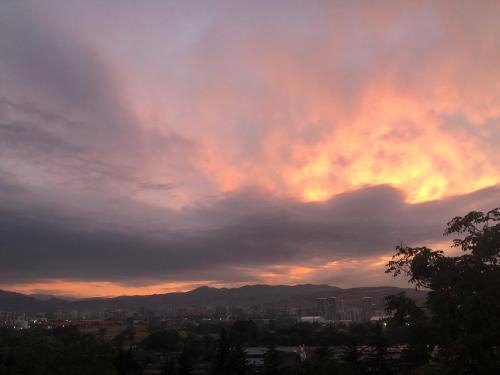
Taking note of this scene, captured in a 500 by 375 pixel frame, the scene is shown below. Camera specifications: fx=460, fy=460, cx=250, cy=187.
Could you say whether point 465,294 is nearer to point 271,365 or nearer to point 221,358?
point 271,365

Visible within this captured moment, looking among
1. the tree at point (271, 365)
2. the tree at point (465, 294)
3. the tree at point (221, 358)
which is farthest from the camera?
the tree at point (221, 358)

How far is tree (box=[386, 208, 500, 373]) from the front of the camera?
40.6 feet

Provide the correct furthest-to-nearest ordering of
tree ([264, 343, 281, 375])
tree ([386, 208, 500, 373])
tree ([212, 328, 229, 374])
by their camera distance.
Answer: tree ([212, 328, 229, 374]) → tree ([264, 343, 281, 375]) → tree ([386, 208, 500, 373])

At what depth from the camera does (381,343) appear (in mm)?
47469

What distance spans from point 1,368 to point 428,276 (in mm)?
42003

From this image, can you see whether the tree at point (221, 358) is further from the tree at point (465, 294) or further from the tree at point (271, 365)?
the tree at point (465, 294)

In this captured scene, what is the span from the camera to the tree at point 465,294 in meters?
12.4

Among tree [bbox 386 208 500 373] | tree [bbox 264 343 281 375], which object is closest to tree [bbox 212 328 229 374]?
tree [bbox 264 343 281 375]

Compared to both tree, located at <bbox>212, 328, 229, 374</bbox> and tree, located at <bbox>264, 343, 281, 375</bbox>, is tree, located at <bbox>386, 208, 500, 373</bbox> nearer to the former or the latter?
tree, located at <bbox>264, 343, 281, 375</bbox>

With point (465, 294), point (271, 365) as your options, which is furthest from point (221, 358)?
point (465, 294)

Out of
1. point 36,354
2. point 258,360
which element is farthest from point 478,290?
point 258,360

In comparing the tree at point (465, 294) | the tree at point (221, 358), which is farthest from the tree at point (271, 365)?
the tree at point (465, 294)

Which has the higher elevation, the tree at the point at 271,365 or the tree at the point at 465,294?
the tree at the point at 465,294

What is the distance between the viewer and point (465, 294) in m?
13.4
